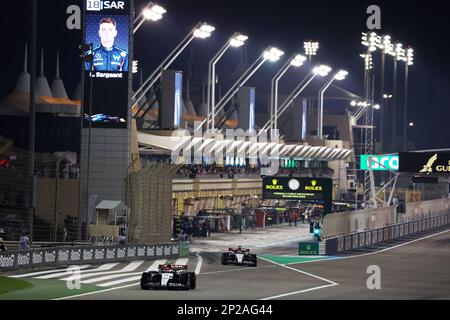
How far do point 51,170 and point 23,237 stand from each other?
16.2 metres

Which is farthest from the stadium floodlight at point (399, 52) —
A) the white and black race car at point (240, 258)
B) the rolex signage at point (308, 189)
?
the white and black race car at point (240, 258)

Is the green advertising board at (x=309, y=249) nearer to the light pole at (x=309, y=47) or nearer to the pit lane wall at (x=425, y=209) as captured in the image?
the pit lane wall at (x=425, y=209)

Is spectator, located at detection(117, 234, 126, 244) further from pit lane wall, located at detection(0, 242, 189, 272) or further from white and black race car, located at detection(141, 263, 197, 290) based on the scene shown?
white and black race car, located at detection(141, 263, 197, 290)

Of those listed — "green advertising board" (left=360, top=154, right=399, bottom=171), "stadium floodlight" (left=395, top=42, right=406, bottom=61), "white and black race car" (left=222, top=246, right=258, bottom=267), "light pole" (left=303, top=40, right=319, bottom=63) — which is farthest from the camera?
"light pole" (left=303, top=40, right=319, bottom=63)

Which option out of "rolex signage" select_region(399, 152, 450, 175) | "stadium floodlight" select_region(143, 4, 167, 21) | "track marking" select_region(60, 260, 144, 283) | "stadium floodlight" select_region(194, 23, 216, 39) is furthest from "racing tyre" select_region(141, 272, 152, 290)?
"rolex signage" select_region(399, 152, 450, 175)

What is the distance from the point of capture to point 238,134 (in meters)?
92.2

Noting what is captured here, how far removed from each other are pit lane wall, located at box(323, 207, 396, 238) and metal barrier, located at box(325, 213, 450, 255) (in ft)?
1.58

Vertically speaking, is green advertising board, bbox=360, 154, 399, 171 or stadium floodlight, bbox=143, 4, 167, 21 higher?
stadium floodlight, bbox=143, 4, 167, 21

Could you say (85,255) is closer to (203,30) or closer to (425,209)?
(203,30)

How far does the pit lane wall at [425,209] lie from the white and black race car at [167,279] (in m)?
44.4

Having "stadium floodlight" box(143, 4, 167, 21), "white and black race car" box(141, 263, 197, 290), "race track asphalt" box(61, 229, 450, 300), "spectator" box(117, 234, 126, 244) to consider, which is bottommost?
"race track asphalt" box(61, 229, 450, 300)

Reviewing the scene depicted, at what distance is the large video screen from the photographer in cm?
5694

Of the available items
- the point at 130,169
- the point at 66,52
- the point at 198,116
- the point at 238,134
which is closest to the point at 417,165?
the point at 130,169
